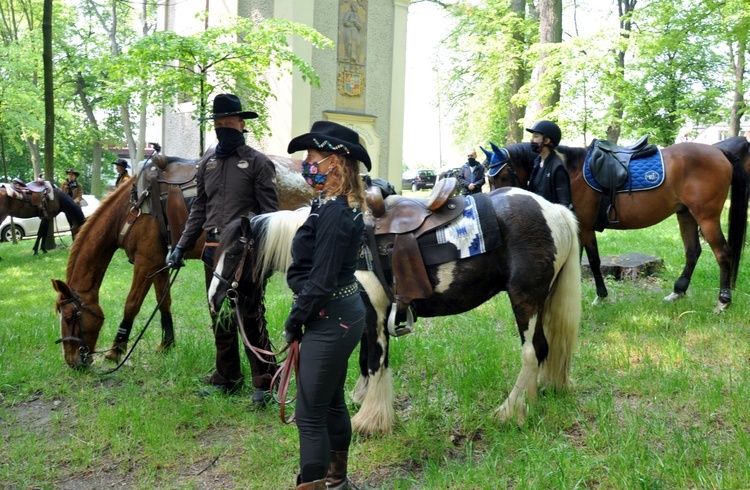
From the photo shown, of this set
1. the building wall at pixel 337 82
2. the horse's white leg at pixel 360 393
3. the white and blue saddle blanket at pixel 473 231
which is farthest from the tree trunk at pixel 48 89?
the white and blue saddle blanket at pixel 473 231

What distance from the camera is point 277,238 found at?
3854 mm

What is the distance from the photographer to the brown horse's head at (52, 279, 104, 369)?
5.36m

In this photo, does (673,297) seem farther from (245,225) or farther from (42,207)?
(42,207)

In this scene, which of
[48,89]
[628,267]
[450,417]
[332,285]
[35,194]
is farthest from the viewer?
[35,194]

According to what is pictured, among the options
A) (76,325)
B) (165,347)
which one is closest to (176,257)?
(76,325)

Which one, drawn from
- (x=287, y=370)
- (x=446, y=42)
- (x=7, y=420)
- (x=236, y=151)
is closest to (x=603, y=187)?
(x=236, y=151)

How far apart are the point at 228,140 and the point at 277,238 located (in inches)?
46.7

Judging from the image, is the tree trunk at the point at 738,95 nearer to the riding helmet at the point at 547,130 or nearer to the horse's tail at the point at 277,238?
the riding helmet at the point at 547,130

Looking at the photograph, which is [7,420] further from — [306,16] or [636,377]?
[306,16]

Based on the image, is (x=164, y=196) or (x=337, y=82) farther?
(x=337, y=82)

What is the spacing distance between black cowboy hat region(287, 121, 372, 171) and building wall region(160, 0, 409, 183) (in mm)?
14190

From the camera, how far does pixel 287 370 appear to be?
3.10 metres

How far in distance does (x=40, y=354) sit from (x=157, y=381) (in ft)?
5.46

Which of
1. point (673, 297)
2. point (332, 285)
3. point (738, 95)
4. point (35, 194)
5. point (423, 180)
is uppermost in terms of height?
point (738, 95)
